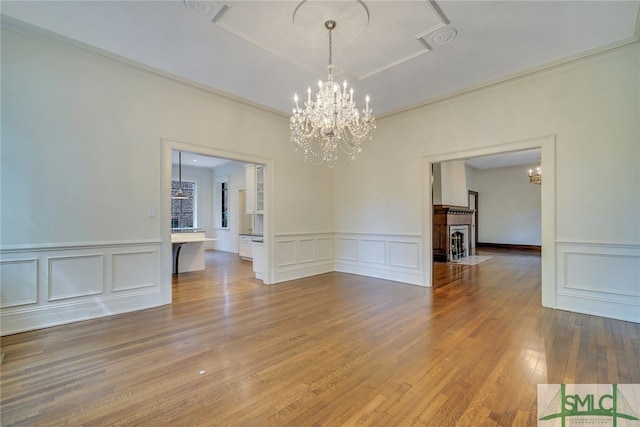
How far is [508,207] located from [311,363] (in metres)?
11.5

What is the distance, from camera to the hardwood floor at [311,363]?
1826 mm

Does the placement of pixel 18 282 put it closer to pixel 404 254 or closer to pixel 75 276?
pixel 75 276

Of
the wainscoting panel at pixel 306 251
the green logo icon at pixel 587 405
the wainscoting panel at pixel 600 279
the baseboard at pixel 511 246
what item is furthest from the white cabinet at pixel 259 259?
the baseboard at pixel 511 246

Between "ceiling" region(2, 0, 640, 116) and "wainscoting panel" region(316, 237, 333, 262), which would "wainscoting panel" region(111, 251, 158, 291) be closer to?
"ceiling" region(2, 0, 640, 116)

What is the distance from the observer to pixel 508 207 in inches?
436

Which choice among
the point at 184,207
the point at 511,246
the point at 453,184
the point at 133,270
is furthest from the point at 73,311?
the point at 511,246

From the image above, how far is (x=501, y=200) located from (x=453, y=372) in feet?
36.2

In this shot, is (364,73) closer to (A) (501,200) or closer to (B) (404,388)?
(B) (404,388)

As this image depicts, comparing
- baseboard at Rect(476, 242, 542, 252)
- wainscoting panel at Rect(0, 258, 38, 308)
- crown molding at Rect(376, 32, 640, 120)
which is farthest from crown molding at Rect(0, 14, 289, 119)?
baseboard at Rect(476, 242, 542, 252)

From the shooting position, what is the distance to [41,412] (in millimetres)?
1822

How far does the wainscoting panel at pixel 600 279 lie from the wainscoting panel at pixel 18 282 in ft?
21.1

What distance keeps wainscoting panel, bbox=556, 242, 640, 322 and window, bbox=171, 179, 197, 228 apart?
35.4ft

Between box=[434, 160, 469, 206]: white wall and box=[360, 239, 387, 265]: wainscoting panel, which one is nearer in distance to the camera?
box=[360, 239, 387, 265]: wainscoting panel

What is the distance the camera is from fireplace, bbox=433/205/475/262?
8.17 m
